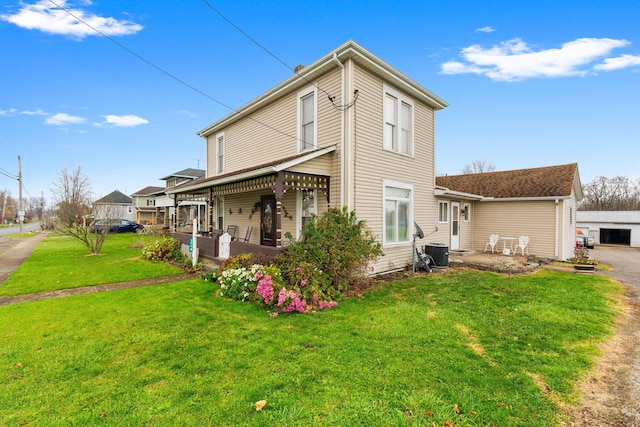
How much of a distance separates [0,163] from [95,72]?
30.3 metres

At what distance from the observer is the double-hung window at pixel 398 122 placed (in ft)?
30.9

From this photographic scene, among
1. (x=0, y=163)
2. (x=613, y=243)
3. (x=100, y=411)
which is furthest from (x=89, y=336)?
(x=613, y=243)

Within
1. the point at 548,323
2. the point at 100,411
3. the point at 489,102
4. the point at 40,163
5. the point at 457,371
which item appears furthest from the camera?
the point at 40,163

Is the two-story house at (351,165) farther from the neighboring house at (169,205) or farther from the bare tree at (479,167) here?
the bare tree at (479,167)

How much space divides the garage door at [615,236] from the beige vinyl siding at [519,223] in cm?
2521

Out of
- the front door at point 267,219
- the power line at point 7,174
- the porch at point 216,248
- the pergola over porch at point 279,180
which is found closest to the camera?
the pergola over porch at point 279,180

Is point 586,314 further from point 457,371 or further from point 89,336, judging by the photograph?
point 89,336

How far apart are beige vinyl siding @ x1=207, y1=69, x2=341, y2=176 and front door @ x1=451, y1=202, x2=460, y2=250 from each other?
818 centimetres

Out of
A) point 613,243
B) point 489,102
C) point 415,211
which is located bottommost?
point 613,243

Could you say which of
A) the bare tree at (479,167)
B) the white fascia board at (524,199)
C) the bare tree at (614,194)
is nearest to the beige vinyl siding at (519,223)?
the white fascia board at (524,199)

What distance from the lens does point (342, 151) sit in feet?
26.8

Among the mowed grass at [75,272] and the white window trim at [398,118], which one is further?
the white window trim at [398,118]

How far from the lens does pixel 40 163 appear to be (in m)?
32.0

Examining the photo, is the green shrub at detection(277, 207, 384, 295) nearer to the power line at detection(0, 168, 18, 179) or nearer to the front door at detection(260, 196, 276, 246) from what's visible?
the front door at detection(260, 196, 276, 246)
